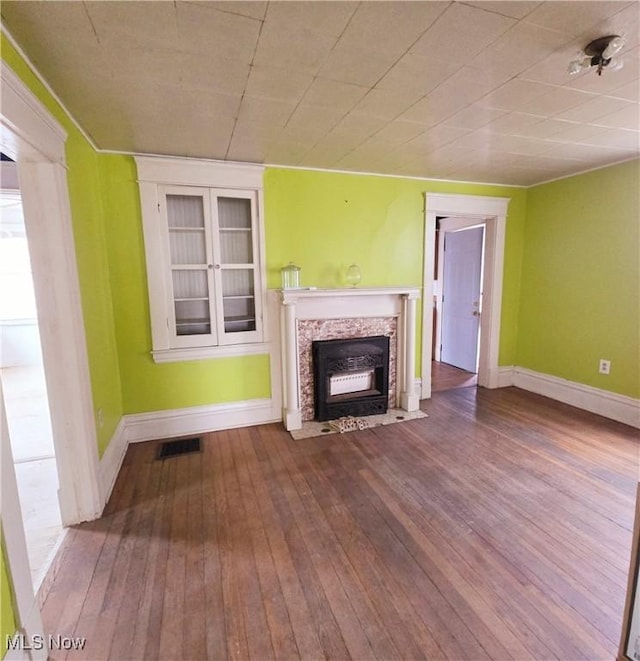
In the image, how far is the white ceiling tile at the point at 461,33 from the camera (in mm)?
1352

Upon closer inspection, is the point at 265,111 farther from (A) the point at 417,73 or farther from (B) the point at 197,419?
(B) the point at 197,419

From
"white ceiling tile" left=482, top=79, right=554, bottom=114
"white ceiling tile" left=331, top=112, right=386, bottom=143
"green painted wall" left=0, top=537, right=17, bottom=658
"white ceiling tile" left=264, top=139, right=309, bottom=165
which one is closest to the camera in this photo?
"green painted wall" left=0, top=537, right=17, bottom=658

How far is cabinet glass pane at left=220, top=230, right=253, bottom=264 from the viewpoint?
10.6 feet

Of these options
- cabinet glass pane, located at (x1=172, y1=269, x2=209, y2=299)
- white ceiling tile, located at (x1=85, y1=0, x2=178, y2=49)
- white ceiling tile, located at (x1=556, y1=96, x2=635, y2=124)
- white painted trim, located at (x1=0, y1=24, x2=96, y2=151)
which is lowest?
cabinet glass pane, located at (x1=172, y1=269, x2=209, y2=299)

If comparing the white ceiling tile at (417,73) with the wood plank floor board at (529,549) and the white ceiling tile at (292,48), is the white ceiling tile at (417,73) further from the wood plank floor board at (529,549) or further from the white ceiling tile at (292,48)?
the wood plank floor board at (529,549)

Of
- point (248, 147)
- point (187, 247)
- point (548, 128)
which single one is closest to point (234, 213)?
point (187, 247)

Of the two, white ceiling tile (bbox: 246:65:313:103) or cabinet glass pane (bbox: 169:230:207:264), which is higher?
white ceiling tile (bbox: 246:65:313:103)

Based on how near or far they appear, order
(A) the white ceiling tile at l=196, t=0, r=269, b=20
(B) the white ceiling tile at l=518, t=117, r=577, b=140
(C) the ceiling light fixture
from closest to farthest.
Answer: (A) the white ceiling tile at l=196, t=0, r=269, b=20 → (C) the ceiling light fixture → (B) the white ceiling tile at l=518, t=117, r=577, b=140

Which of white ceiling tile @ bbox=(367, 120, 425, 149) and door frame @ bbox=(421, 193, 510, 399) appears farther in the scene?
door frame @ bbox=(421, 193, 510, 399)

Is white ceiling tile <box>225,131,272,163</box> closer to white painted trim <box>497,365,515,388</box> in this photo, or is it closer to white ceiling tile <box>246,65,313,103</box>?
white ceiling tile <box>246,65,313,103</box>

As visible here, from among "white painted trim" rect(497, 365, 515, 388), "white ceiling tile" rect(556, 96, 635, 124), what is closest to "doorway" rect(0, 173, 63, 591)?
"white ceiling tile" rect(556, 96, 635, 124)

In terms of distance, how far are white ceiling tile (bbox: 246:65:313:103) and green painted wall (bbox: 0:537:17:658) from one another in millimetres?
2137

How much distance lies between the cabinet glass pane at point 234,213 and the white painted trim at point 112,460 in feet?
6.28

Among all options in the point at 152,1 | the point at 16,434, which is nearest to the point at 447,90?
the point at 152,1
